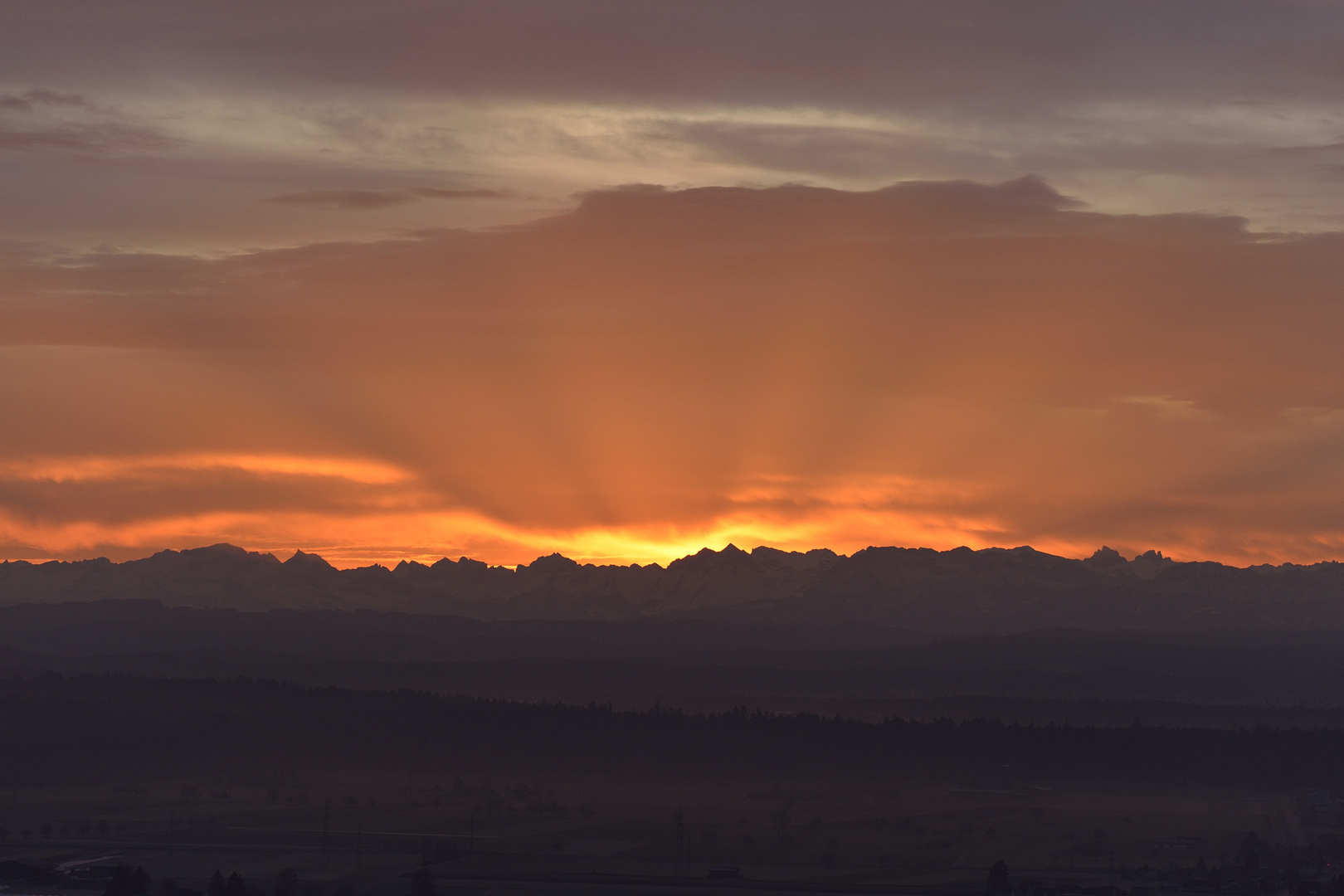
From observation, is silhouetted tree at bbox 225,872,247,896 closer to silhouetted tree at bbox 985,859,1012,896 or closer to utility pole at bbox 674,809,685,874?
utility pole at bbox 674,809,685,874

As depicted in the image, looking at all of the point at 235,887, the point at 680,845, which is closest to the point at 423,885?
the point at 235,887

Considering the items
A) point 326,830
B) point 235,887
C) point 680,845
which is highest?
point 326,830

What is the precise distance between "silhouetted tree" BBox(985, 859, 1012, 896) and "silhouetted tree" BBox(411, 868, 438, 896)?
43.9 m

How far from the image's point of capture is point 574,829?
614 ft

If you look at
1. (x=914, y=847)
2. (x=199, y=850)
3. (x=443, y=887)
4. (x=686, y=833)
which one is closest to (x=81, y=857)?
(x=199, y=850)

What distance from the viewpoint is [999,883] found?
14362 centimetres

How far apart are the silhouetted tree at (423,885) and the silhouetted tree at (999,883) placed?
43.9m

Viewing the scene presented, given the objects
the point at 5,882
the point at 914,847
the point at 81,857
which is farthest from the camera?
the point at 914,847

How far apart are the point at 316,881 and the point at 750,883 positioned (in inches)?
1411

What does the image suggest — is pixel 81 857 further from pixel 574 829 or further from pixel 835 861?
pixel 835 861

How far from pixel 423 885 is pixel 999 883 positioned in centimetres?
4565

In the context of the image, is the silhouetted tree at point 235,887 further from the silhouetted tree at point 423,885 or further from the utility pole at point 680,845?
the utility pole at point 680,845

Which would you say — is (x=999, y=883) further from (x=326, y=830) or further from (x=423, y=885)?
(x=326, y=830)

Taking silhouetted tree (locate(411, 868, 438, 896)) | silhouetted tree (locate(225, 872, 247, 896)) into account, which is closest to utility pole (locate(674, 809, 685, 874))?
silhouetted tree (locate(411, 868, 438, 896))
